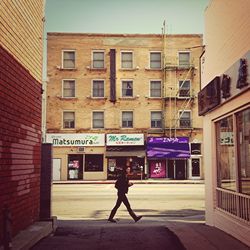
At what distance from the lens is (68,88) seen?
3719 centimetres

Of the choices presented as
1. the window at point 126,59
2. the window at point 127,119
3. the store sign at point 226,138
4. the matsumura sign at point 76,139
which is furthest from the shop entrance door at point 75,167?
the store sign at point 226,138

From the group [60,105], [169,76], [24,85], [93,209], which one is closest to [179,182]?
[169,76]

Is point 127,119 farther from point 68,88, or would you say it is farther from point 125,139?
point 68,88

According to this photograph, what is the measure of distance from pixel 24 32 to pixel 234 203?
605 cm

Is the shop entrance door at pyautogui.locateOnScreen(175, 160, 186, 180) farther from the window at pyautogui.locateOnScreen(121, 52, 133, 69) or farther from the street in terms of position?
the street

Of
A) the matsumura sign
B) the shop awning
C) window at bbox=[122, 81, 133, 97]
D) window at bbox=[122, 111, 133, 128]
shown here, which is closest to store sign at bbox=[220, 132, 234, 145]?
the shop awning

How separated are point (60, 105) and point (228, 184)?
28.5 m

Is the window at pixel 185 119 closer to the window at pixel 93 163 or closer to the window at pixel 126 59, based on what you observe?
the window at pixel 126 59

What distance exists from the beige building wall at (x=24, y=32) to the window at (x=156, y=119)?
26898mm

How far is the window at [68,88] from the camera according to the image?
37.1 m

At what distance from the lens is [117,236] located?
30.4ft

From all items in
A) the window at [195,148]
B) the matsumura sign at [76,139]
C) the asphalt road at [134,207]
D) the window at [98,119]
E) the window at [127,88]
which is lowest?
the asphalt road at [134,207]

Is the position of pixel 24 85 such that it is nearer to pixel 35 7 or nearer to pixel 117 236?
pixel 35 7

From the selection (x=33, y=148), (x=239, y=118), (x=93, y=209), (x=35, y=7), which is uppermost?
(x=35, y=7)
